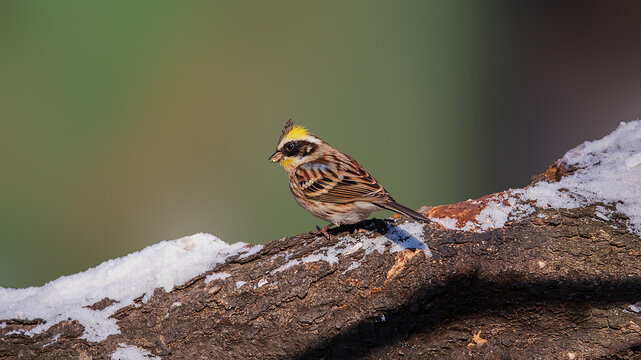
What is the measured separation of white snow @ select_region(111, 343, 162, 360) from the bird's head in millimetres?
1605

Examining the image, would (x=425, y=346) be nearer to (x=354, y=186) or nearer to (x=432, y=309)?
(x=432, y=309)

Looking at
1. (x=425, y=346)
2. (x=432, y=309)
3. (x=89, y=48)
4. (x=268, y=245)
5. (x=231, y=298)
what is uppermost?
(x=89, y=48)

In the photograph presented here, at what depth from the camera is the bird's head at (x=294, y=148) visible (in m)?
3.62

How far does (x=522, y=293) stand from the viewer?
2.36m

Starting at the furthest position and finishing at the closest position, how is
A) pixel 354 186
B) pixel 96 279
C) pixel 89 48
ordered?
pixel 89 48 < pixel 354 186 < pixel 96 279

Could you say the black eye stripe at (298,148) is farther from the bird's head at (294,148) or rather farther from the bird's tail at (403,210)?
the bird's tail at (403,210)

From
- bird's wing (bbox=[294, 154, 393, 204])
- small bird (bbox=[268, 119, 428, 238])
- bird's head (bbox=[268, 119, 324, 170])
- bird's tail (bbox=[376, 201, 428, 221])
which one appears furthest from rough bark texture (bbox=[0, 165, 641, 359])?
bird's head (bbox=[268, 119, 324, 170])

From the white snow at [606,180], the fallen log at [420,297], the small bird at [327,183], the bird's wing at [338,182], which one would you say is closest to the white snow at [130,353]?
the fallen log at [420,297]

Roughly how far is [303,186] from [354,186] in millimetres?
431

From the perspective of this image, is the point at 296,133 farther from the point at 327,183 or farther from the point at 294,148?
the point at 327,183

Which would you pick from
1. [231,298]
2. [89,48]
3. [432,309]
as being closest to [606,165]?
[432,309]

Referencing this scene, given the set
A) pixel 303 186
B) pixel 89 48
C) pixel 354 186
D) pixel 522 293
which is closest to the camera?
pixel 522 293

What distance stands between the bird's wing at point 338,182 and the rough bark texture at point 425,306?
54cm

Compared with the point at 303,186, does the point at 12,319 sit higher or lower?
lower
